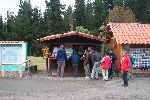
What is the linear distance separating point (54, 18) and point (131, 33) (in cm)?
4417

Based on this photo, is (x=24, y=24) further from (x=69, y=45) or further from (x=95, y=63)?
(x=95, y=63)

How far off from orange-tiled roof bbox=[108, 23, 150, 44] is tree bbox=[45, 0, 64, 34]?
134 ft

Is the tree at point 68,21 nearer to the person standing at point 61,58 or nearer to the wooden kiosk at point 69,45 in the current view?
the wooden kiosk at point 69,45

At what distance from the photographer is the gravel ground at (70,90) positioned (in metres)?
16.2

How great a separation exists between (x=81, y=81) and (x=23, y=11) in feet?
190

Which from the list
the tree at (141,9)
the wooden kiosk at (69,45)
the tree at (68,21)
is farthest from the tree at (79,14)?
the wooden kiosk at (69,45)

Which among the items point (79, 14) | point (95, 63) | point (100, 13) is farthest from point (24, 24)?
point (95, 63)

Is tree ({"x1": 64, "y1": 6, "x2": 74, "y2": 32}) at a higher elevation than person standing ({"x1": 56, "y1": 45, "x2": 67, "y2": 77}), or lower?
higher

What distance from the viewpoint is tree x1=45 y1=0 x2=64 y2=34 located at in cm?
6944

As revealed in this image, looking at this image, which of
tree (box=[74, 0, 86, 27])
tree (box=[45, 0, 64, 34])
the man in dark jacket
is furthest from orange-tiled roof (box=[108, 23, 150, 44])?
tree (box=[74, 0, 86, 27])

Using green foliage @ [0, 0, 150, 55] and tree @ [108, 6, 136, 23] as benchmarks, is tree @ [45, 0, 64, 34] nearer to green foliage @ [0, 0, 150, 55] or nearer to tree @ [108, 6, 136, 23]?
green foliage @ [0, 0, 150, 55]

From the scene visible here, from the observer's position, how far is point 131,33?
90.1 ft

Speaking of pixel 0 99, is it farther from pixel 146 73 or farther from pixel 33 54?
pixel 33 54

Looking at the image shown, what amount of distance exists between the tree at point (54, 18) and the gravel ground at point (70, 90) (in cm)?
4655
